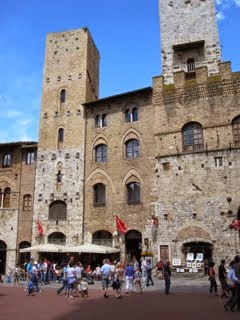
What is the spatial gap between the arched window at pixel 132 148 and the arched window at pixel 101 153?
6.17ft

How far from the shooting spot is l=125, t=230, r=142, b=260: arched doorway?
2470 centimetres

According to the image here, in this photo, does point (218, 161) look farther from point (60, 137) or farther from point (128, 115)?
point (60, 137)

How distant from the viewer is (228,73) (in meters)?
24.0

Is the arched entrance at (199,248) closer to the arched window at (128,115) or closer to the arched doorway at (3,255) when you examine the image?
the arched window at (128,115)

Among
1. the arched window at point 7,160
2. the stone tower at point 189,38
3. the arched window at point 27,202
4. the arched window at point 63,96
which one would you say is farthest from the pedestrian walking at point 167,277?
the arched window at point 7,160

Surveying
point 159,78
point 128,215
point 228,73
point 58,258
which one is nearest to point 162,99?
point 159,78

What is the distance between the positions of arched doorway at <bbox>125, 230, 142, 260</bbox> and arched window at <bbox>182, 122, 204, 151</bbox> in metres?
6.88

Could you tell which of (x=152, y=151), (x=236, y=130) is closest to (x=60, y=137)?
(x=152, y=151)

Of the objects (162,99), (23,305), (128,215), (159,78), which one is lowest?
(23,305)

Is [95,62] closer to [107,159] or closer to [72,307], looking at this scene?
[107,159]

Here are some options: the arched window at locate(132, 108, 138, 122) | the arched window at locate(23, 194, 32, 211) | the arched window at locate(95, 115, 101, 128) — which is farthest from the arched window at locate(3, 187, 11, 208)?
the arched window at locate(132, 108, 138, 122)

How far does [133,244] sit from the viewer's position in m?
25.0

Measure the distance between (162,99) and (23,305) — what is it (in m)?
17.3

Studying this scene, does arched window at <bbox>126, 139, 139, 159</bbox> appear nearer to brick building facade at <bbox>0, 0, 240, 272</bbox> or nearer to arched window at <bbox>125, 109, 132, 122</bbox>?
brick building facade at <bbox>0, 0, 240, 272</bbox>
